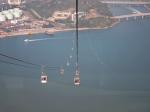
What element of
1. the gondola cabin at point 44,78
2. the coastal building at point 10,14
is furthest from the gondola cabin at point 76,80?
the coastal building at point 10,14

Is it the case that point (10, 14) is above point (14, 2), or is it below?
below

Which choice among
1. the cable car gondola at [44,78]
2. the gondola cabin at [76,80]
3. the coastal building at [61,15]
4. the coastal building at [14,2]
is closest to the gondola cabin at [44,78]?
the cable car gondola at [44,78]

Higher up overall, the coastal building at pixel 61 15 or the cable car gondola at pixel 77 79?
the coastal building at pixel 61 15

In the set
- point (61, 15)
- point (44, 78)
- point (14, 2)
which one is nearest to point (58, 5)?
point (61, 15)

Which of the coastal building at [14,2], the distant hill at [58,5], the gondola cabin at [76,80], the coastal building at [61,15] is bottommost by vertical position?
the gondola cabin at [76,80]

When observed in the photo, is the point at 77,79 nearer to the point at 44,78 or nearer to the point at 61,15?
the point at 44,78

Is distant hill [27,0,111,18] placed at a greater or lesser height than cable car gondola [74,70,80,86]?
greater

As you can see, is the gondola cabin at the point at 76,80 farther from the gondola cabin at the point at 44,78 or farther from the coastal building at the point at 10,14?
the coastal building at the point at 10,14

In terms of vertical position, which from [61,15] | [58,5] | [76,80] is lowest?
[76,80]

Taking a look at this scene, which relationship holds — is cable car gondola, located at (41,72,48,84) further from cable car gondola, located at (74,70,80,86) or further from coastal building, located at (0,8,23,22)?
coastal building, located at (0,8,23,22)

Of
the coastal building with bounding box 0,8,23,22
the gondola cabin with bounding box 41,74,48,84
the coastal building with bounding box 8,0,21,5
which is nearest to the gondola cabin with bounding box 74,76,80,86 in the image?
→ the gondola cabin with bounding box 41,74,48,84

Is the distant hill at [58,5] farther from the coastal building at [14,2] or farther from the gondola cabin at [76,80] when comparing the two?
the gondola cabin at [76,80]
